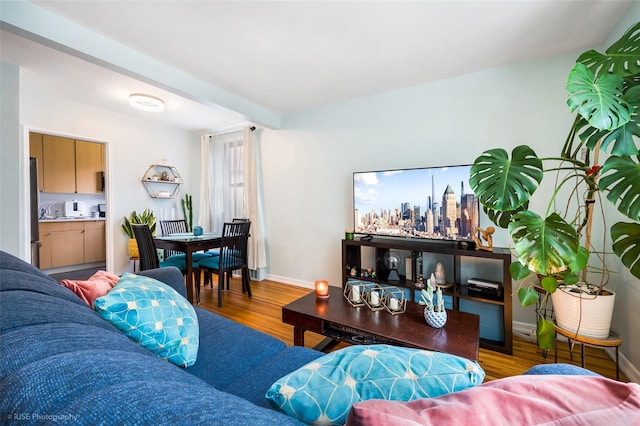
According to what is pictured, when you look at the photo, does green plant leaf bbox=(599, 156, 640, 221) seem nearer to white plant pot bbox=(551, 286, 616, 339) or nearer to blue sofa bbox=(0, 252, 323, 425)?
white plant pot bbox=(551, 286, 616, 339)

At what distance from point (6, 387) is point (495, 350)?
2664mm

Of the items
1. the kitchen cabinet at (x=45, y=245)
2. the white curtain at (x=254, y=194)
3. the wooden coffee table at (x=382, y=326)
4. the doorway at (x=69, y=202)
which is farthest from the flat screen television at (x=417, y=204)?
the kitchen cabinet at (x=45, y=245)

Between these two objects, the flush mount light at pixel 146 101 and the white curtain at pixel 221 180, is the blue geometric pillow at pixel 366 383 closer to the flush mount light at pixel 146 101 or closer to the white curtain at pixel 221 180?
the flush mount light at pixel 146 101

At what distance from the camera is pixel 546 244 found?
1.23 metres

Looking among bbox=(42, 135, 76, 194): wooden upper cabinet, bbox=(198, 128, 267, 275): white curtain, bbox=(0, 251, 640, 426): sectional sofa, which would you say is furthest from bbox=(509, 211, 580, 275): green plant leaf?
bbox=(42, 135, 76, 194): wooden upper cabinet

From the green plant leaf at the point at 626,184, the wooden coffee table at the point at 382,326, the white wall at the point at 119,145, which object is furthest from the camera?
the white wall at the point at 119,145

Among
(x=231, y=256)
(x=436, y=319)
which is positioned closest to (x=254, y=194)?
(x=231, y=256)

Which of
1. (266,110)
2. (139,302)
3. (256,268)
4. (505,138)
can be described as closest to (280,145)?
(266,110)

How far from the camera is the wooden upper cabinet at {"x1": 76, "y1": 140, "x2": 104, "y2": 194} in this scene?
4.72 meters

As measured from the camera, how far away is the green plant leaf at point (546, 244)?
1207mm

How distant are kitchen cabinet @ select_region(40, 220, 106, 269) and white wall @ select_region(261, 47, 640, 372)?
141 inches

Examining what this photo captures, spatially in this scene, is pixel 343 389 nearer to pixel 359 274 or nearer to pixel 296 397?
pixel 296 397

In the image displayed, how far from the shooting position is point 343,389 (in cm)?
59

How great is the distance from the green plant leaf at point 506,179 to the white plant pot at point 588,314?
2.30 feet
